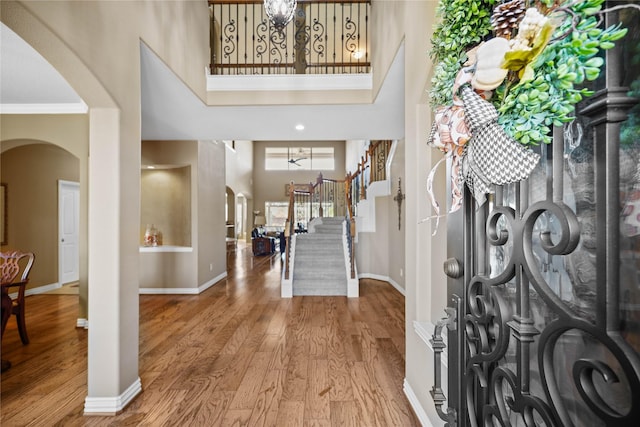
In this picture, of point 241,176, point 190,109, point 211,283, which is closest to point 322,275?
point 211,283

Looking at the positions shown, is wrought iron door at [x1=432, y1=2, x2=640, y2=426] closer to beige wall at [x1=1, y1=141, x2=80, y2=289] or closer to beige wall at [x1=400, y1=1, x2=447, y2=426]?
beige wall at [x1=400, y1=1, x2=447, y2=426]

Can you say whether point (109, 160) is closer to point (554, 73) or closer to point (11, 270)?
point (11, 270)

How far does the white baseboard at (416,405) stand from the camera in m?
1.91

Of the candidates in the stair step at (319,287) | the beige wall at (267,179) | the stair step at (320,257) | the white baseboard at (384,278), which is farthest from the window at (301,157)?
the stair step at (319,287)

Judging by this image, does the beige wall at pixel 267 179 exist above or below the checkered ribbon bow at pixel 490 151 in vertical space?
above

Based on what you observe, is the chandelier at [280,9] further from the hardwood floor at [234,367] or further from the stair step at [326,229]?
the stair step at [326,229]

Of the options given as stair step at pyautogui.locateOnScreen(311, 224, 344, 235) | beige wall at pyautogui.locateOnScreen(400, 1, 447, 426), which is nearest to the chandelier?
beige wall at pyautogui.locateOnScreen(400, 1, 447, 426)

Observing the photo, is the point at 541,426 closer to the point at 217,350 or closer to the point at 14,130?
the point at 217,350

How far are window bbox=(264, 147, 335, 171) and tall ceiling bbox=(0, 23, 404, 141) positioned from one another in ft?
31.7

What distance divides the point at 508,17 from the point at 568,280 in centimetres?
63

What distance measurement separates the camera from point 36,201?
564cm

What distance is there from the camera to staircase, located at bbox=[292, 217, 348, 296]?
5.43 metres

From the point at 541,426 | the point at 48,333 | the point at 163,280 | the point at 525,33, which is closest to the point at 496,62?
the point at 525,33

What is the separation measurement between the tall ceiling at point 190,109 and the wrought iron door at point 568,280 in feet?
6.93
